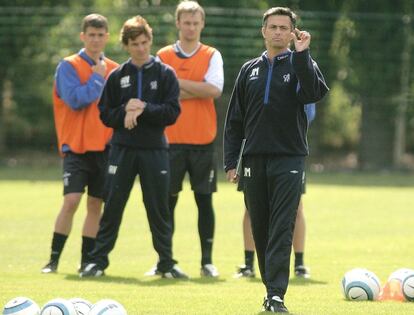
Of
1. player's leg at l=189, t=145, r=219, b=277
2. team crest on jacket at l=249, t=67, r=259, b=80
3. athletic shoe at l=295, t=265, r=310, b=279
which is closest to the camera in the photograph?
team crest on jacket at l=249, t=67, r=259, b=80

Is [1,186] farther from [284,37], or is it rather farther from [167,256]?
[284,37]

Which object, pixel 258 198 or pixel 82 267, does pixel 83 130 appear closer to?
pixel 82 267

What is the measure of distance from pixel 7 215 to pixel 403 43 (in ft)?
41.7

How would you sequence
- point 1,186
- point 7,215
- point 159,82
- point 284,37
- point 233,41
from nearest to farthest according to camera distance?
point 284,37
point 159,82
point 7,215
point 1,186
point 233,41

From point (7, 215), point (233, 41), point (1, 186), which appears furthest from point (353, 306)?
point (233, 41)

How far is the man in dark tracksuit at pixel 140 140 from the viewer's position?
10.1 meters

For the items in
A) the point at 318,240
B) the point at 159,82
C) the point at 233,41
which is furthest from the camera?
the point at 233,41

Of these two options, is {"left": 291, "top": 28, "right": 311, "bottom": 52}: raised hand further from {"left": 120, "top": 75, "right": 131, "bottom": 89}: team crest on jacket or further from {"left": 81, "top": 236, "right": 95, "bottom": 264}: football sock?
{"left": 81, "top": 236, "right": 95, "bottom": 264}: football sock

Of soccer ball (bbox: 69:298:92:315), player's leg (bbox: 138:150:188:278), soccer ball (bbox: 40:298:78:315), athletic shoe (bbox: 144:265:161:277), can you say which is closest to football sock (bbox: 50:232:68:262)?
athletic shoe (bbox: 144:265:161:277)

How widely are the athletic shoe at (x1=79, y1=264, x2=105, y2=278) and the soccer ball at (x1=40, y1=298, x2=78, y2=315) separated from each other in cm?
296

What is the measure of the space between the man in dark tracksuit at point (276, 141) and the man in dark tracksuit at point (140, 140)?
1.98 metres

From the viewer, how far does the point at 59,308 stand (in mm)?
7246

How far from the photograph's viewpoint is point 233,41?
25.5 m

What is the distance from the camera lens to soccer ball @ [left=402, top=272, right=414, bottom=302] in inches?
Result: 341
